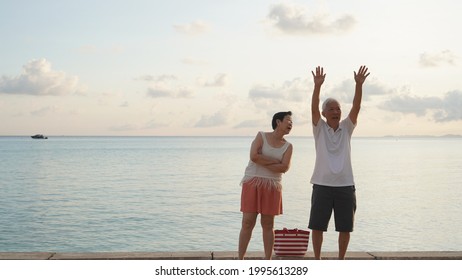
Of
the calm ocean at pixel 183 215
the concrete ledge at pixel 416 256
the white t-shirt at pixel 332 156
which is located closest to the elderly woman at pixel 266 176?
the white t-shirt at pixel 332 156

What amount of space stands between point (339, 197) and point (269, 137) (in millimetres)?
984

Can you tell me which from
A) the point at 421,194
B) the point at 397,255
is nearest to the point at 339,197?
the point at 397,255

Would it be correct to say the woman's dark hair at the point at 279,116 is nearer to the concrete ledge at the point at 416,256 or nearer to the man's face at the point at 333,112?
the man's face at the point at 333,112

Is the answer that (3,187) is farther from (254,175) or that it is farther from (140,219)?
(254,175)

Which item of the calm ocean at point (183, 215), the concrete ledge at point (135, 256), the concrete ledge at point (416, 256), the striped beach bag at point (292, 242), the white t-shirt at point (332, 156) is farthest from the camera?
the calm ocean at point (183, 215)

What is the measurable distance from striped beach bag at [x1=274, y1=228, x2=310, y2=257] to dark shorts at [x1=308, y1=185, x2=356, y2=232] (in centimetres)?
87

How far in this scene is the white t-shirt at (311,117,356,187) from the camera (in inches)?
239

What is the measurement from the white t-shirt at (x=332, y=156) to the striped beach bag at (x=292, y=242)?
43.3 inches

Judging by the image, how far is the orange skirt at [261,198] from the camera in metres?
6.13

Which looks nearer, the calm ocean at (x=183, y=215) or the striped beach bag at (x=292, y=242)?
the striped beach bag at (x=292, y=242)

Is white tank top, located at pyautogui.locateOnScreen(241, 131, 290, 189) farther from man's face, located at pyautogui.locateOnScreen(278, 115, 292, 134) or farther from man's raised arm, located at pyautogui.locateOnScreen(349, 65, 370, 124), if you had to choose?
man's raised arm, located at pyautogui.locateOnScreen(349, 65, 370, 124)

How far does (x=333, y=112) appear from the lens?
243 inches

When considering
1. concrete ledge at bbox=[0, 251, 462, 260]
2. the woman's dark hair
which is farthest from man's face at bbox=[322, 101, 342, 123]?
concrete ledge at bbox=[0, 251, 462, 260]

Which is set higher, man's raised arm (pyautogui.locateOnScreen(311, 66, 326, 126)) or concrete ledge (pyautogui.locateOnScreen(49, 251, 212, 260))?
man's raised arm (pyautogui.locateOnScreen(311, 66, 326, 126))
